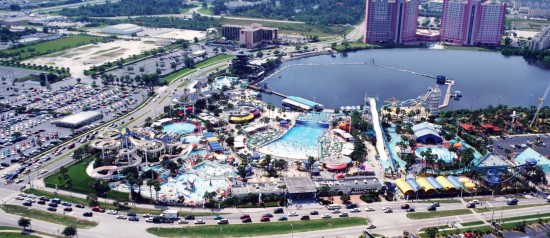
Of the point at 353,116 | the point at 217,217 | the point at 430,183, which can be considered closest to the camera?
the point at 217,217

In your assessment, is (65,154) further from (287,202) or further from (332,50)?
(332,50)

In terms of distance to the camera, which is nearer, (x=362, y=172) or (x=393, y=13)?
(x=362, y=172)

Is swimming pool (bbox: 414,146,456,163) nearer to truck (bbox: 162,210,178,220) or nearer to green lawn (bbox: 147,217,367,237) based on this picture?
green lawn (bbox: 147,217,367,237)

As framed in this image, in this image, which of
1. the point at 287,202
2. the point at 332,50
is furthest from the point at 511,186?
the point at 332,50

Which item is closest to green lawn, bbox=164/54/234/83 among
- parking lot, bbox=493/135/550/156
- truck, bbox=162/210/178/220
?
truck, bbox=162/210/178/220

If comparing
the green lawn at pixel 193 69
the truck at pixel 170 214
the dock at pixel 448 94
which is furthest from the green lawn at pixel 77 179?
the dock at pixel 448 94

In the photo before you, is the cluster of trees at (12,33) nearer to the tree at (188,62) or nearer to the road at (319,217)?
the tree at (188,62)
